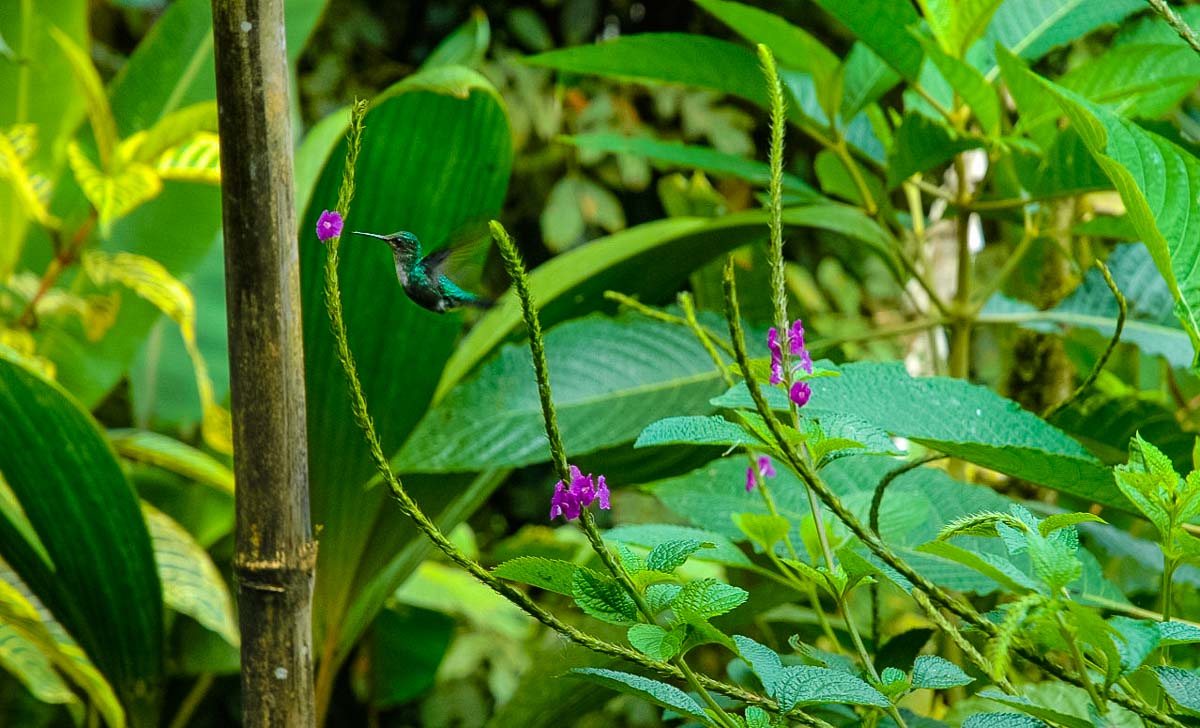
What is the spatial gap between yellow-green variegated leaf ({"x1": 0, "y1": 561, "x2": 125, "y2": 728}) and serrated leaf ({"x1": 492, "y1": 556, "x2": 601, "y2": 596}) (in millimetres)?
487

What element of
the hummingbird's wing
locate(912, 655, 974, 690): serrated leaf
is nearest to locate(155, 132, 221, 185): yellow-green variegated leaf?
the hummingbird's wing

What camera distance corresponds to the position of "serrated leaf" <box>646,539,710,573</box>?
0.29m

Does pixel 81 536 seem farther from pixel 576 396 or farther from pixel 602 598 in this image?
pixel 602 598

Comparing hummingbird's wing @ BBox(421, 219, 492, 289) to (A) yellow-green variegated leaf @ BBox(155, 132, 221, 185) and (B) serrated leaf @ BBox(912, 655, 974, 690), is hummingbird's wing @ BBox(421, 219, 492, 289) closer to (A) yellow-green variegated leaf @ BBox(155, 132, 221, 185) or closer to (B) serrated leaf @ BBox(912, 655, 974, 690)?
(B) serrated leaf @ BBox(912, 655, 974, 690)

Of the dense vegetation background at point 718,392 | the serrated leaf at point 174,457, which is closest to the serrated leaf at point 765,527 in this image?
the dense vegetation background at point 718,392

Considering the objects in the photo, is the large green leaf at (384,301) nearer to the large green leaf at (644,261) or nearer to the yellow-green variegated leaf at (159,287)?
the large green leaf at (644,261)

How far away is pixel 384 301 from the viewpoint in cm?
57

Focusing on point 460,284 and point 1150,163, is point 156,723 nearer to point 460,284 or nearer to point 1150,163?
point 460,284

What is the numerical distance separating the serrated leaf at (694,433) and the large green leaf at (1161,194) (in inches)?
5.6

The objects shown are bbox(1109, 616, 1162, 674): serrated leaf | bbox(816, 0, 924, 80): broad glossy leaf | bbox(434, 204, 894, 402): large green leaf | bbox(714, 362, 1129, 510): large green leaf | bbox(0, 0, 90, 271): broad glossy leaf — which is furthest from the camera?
bbox(0, 0, 90, 271): broad glossy leaf

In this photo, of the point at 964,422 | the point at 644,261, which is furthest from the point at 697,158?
the point at 964,422

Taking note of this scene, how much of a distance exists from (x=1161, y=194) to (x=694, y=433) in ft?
0.64

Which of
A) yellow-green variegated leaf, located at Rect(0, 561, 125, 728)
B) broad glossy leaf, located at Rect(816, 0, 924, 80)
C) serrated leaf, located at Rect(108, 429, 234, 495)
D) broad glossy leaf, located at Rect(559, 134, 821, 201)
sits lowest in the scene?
yellow-green variegated leaf, located at Rect(0, 561, 125, 728)

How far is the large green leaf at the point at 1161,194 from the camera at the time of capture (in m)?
0.34
